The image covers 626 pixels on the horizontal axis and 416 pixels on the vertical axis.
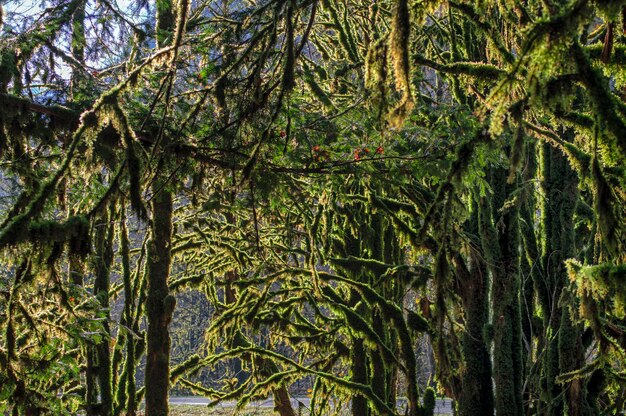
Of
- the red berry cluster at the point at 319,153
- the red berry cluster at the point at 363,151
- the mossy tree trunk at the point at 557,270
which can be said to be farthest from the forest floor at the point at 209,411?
the red berry cluster at the point at 363,151

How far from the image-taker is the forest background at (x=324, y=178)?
306cm

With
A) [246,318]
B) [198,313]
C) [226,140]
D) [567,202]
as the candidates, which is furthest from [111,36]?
[198,313]

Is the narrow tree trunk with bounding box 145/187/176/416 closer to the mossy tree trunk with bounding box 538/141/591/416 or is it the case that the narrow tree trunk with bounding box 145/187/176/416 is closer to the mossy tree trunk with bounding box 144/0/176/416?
the mossy tree trunk with bounding box 144/0/176/416

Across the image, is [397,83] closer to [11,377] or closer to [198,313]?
[11,377]

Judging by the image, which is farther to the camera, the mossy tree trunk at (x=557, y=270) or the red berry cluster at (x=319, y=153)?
the mossy tree trunk at (x=557, y=270)

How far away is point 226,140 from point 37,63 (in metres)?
1.64

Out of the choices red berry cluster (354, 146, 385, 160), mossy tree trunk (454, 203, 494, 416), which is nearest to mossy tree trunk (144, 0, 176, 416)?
red berry cluster (354, 146, 385, 160)

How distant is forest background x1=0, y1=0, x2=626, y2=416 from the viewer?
3.06m

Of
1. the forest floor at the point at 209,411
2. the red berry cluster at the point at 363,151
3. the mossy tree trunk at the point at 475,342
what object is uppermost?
the red berry cluster at the point at 363,151

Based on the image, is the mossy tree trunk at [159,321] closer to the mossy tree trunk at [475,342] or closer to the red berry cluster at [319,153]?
the red berry cluster at [319,153]

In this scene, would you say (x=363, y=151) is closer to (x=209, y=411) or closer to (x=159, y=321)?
(x=159, y=321)

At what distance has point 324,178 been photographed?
6.66 m

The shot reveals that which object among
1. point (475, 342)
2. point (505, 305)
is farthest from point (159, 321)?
point (505, 305)

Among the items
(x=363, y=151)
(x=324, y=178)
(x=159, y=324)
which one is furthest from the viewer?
(x=159, y=324)
